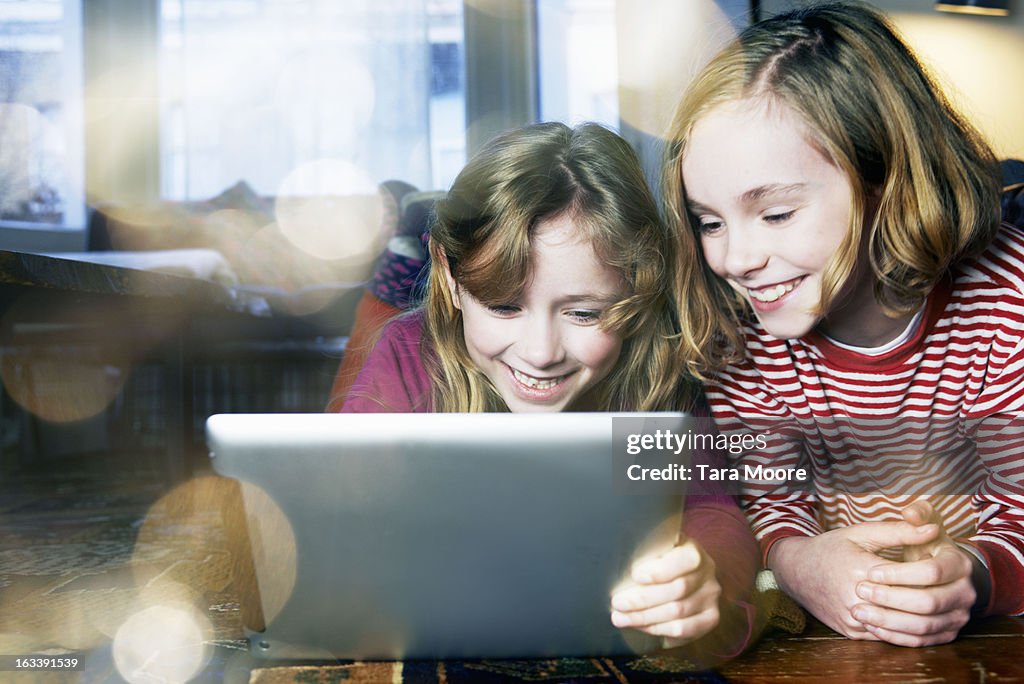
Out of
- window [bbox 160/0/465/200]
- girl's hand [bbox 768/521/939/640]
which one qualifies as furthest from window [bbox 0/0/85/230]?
girl's hand [bbox 768/521/939/640]

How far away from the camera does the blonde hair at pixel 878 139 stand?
0.73 metres

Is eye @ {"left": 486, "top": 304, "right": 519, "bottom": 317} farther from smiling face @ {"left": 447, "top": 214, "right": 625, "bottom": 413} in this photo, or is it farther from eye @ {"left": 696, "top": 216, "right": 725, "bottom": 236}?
eye @ {"left": 696, "top": 216, "right": 725, "bottom": 236}

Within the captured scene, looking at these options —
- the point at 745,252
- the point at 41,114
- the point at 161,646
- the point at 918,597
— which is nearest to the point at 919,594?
the point at 918,597

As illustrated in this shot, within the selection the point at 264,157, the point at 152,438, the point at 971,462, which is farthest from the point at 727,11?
the point at 264,157

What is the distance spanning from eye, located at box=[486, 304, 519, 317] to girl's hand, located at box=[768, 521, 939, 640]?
1.03 feet

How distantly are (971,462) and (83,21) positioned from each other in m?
3.40

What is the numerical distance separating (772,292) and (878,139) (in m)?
0.16

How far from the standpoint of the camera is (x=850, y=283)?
75 centimetres

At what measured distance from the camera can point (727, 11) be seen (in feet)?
3.08

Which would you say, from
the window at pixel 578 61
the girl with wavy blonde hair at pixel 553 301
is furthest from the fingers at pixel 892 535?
the window at pixel 578 61

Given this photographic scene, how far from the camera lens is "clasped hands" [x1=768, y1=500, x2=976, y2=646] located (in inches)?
23.6

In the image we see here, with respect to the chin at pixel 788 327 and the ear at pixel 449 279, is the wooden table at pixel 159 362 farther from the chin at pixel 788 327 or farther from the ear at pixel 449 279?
the chin at pixel 788 327

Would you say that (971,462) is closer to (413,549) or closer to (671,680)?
(671,680)

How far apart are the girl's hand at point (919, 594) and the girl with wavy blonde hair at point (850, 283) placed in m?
0.05
